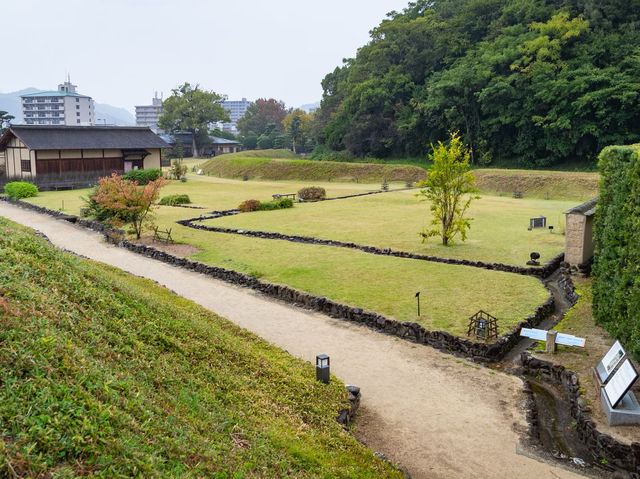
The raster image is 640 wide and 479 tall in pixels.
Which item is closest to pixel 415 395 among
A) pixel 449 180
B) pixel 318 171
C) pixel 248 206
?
pixel 449 180

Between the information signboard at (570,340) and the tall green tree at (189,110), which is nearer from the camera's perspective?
the information signboard at (570,340)

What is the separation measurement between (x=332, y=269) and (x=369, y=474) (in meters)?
10.9

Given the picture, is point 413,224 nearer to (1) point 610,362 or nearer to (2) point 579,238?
(2) point 579,238

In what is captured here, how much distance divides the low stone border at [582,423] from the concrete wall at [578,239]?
769cm

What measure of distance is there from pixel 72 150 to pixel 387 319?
129 ft

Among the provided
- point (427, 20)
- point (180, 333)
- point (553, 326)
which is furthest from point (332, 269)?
point (427, 20)

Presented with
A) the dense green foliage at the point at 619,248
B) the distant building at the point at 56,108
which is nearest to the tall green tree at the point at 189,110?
the distant building at the point at 56,108

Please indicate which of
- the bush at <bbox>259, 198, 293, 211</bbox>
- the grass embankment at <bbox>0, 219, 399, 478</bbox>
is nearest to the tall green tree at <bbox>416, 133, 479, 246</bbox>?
the grass embankment at <bbox>0, 219, 399, 478</bbox>

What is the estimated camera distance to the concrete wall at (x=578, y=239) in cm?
1636

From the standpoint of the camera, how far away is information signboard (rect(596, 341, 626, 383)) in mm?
8391

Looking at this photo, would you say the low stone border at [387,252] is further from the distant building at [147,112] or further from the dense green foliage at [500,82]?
the distant building at [147,112]

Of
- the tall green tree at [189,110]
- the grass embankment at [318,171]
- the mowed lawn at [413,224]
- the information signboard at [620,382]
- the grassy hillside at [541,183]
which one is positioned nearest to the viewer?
the information signboard at [620,382]

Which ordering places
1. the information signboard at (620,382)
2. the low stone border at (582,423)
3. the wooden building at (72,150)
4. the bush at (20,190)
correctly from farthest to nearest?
the wooden building at (72,150), the bush at (20,190), the information signboard at (620,382), the low stone border at (582,423)

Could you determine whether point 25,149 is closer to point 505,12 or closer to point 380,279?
point 380,279
